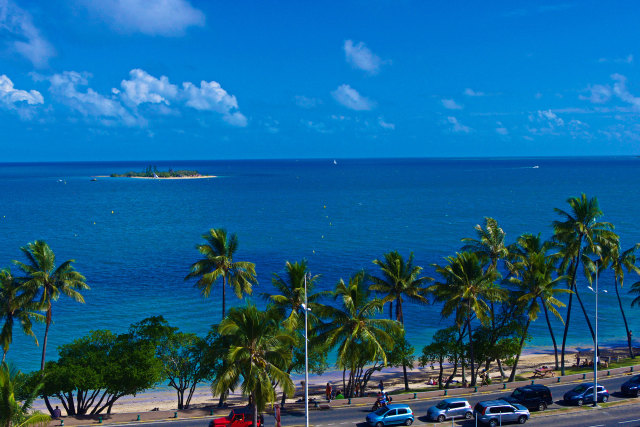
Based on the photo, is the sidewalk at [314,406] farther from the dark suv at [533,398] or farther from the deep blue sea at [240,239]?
the deep blue sea at [240,239]

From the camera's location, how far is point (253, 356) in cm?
2864

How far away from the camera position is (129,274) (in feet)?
287

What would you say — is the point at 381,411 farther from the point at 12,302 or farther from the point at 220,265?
the point at 12,302

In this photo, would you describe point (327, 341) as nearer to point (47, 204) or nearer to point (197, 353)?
point (197, 353)

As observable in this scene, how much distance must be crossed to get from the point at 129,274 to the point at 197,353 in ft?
166

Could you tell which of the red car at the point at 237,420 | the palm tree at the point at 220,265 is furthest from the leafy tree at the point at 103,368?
the palm tree at the point at 220,265

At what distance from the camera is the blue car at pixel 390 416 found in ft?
107

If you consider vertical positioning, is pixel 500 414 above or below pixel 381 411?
below

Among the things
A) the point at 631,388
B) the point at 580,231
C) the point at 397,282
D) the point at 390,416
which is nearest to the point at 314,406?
the point at 390,416

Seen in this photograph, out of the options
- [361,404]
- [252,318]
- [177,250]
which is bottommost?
[361,404]

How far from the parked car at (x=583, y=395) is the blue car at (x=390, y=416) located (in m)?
11.6

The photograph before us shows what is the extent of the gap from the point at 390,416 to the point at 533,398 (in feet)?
33.4

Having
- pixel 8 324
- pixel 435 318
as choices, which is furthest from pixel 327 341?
pixel 435 318

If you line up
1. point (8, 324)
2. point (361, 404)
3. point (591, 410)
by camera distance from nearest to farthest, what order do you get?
point (591, 410), point (361, 404), point (8, 324)
